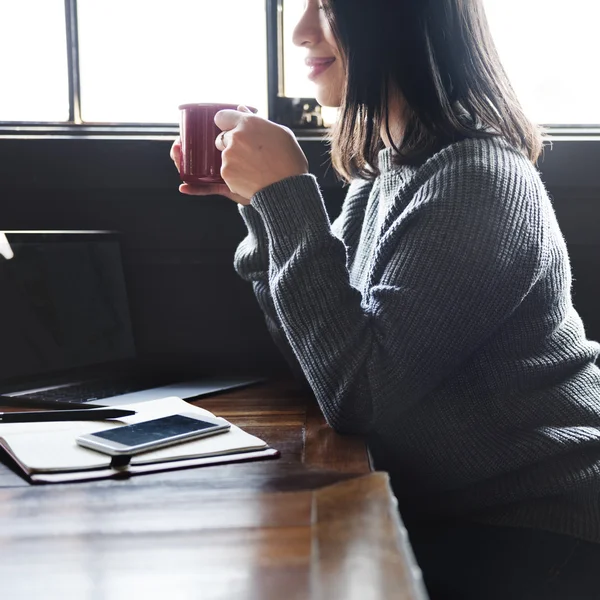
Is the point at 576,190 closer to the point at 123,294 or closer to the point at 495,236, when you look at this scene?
the point at 495,236

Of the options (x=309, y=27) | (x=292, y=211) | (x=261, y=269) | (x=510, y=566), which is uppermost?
(x=309, y=27)

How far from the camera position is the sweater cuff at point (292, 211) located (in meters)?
1.04

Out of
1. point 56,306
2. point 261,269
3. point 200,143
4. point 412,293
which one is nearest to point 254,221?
point 261,269

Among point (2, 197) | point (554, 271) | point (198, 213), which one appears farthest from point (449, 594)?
point (2, 197)

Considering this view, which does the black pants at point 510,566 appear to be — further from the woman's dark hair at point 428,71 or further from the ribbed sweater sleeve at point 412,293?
the woman's dark hair at point 428,71

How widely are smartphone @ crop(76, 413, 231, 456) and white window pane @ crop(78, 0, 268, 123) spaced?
2.81 ft

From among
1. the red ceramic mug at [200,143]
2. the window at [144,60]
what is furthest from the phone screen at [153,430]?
the window at [144,60]

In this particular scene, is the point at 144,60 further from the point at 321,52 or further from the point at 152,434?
the point at 152,434

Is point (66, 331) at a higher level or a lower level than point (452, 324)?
lower

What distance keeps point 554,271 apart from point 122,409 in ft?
1.92

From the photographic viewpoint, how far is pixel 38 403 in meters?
1.14

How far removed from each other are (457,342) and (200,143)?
0.47 metres

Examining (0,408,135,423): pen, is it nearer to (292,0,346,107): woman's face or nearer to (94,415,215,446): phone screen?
(94,415,215,446): phone screen

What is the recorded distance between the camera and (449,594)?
100 centimetres
